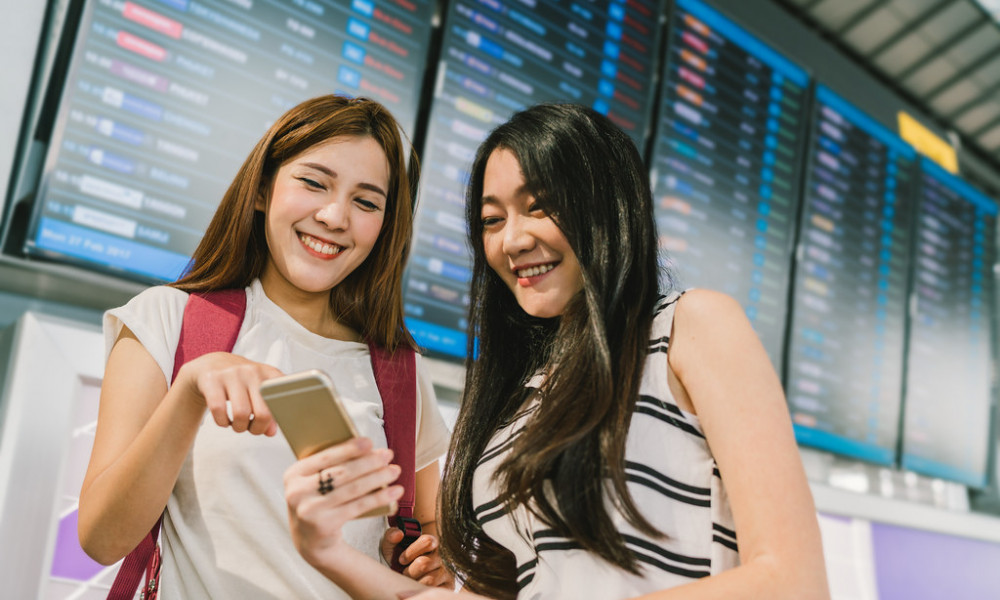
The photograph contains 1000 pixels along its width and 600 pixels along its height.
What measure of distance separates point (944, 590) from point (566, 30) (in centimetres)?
291

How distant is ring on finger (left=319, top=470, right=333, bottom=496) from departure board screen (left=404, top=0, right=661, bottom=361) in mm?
1349

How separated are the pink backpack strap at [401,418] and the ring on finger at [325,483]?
1.87ft

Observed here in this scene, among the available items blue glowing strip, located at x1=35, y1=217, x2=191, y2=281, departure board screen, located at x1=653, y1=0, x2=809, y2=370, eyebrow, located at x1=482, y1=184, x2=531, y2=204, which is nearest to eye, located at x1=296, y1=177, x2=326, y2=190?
eyebrow, located at x1=482, y1=184, x2=531, y2=204

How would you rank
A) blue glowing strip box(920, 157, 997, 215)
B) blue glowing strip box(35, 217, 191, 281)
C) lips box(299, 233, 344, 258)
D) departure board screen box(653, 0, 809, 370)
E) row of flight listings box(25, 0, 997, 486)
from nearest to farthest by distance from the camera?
1. lips box(299, 233, 344, 258)
2. blue glowing strip box(35, 217, 191, 281)
3. row of flight listings box(25, 0, 997, 486)
4. departure board screen box(653, 0, 809, 370)
5. blue glowing strip box(920, 157, 997, 215)

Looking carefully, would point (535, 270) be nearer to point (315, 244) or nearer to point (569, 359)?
point (569, 359)

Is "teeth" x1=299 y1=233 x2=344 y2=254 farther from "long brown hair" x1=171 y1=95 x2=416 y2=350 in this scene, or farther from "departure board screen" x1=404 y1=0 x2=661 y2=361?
"departure board screen" x1=404 y1=0 x2=661 y2=361

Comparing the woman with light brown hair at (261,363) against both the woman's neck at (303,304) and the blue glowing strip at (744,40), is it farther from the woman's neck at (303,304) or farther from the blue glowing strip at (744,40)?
the blue glowing strip at (744,40)

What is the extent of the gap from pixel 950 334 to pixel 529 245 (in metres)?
3.93

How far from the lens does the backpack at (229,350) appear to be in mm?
1370

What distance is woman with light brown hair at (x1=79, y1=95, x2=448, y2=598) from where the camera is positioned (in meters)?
1.22

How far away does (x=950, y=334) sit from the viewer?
14.7 ft

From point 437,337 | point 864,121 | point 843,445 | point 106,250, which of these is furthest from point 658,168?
point 106,250

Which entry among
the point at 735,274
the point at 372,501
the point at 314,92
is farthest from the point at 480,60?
the point at 372,501

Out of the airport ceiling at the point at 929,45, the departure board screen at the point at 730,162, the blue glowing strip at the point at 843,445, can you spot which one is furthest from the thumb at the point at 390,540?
the airport ceiling at the point at 929,45
